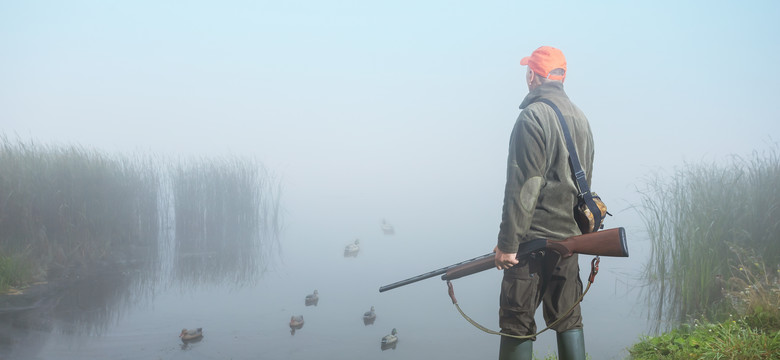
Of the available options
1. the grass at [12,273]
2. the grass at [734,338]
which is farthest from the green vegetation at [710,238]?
the grass at [12,273]

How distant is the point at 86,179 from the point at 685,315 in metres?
7.18

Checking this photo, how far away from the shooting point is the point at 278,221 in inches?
415

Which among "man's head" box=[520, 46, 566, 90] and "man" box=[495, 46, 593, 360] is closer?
"man" box=[495, 46, 593, 360]

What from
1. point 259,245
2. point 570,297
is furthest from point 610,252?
point 259,245

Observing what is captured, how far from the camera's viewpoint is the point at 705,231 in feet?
16.7

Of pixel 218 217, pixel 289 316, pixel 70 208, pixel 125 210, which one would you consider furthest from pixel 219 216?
pixel 289 316

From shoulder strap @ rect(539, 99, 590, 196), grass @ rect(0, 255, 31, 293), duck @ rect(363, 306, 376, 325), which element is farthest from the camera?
duck @ rect(363, 306, 376, 325)

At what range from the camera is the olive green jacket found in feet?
7.69

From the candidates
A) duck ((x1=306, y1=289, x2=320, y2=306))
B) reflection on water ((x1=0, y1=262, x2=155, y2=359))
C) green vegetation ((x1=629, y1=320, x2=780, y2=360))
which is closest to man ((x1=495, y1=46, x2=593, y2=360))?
green vegetation ((x1=629, y1=320, x2=780, y2=360))

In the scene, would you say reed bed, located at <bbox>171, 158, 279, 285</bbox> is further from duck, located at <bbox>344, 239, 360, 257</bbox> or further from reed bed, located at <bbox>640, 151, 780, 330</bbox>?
reed bed, located at <bbox>640, 151, 780, 330</bbox>

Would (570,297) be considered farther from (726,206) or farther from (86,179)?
(86,179)

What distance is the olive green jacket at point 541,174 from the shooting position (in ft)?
7.69

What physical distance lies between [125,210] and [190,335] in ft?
11.1

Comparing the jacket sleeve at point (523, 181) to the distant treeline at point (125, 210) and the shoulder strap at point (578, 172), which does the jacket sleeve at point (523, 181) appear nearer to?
the shoulder strap at point (578, 172)
